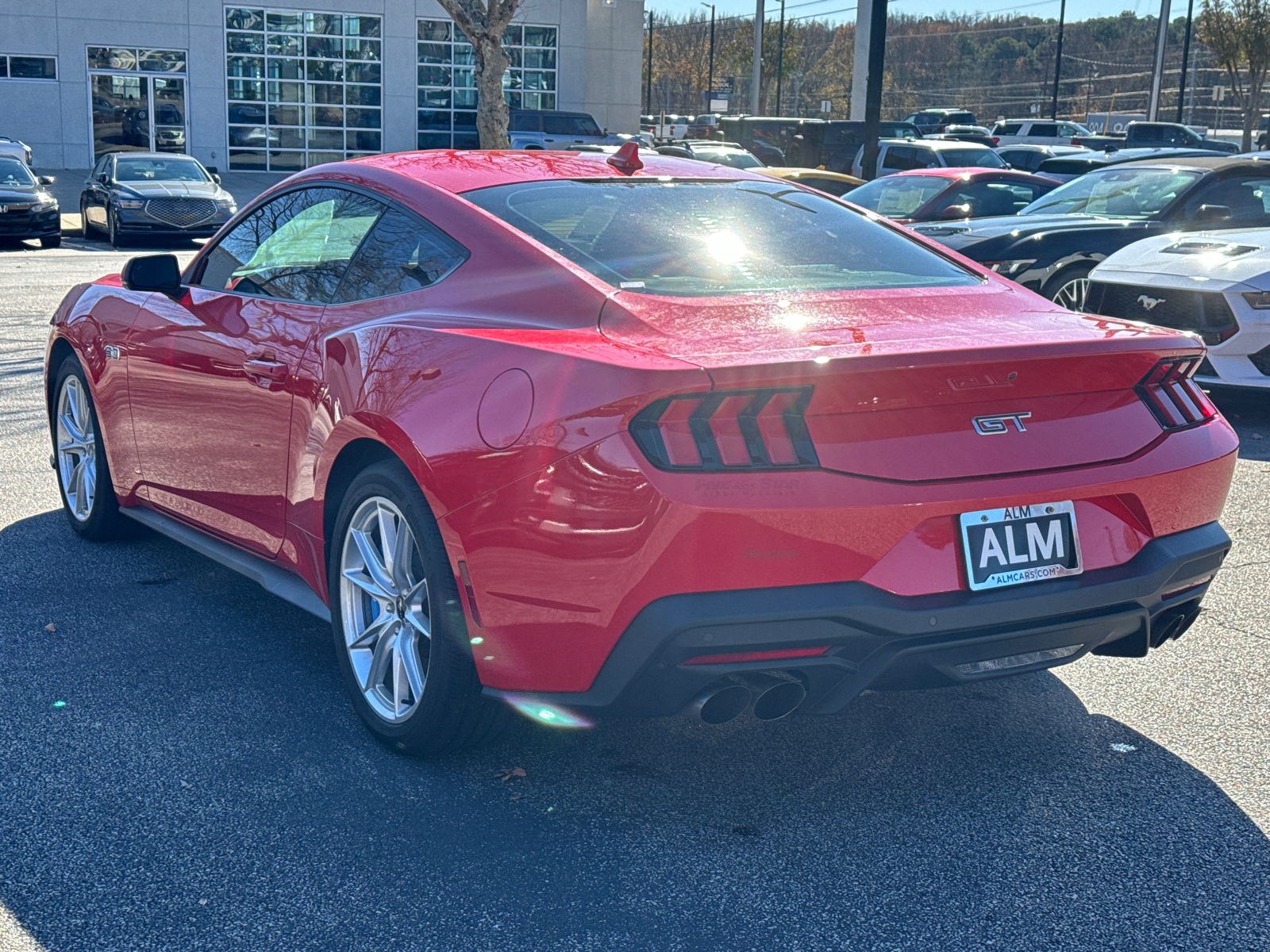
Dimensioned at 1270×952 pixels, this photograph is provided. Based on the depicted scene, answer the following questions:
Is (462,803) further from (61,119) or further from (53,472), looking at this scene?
(61,119)

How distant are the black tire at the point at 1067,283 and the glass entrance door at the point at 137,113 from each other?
1305 inches

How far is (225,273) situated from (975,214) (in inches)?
379

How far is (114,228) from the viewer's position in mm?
20766

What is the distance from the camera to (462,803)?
3.18 metres

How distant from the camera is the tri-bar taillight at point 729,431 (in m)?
2.72

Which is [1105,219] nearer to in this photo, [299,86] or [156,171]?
[156,171]

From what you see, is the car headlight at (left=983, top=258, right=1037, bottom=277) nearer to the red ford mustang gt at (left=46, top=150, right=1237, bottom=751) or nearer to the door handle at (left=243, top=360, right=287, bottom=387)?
the red ford mustang gt at (left=46, top=150, right=1237, bottom=751)

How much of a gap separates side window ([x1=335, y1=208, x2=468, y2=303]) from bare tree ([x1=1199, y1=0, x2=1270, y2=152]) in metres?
47.3

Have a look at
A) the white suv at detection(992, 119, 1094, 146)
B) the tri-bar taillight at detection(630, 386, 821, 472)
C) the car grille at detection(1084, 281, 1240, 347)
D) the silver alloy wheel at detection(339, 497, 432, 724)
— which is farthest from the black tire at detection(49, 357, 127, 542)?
the white suv at detection(992, 119, 1094, 146)

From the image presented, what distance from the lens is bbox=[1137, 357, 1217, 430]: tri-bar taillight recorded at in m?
3.25

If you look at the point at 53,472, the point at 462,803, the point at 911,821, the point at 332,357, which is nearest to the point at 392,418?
the point at 332,357

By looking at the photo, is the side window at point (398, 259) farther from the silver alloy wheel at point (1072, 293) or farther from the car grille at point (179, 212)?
the car grille at point (179, 212)

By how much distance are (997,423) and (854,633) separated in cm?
60

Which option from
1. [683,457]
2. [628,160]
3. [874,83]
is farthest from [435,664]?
[874,83]
